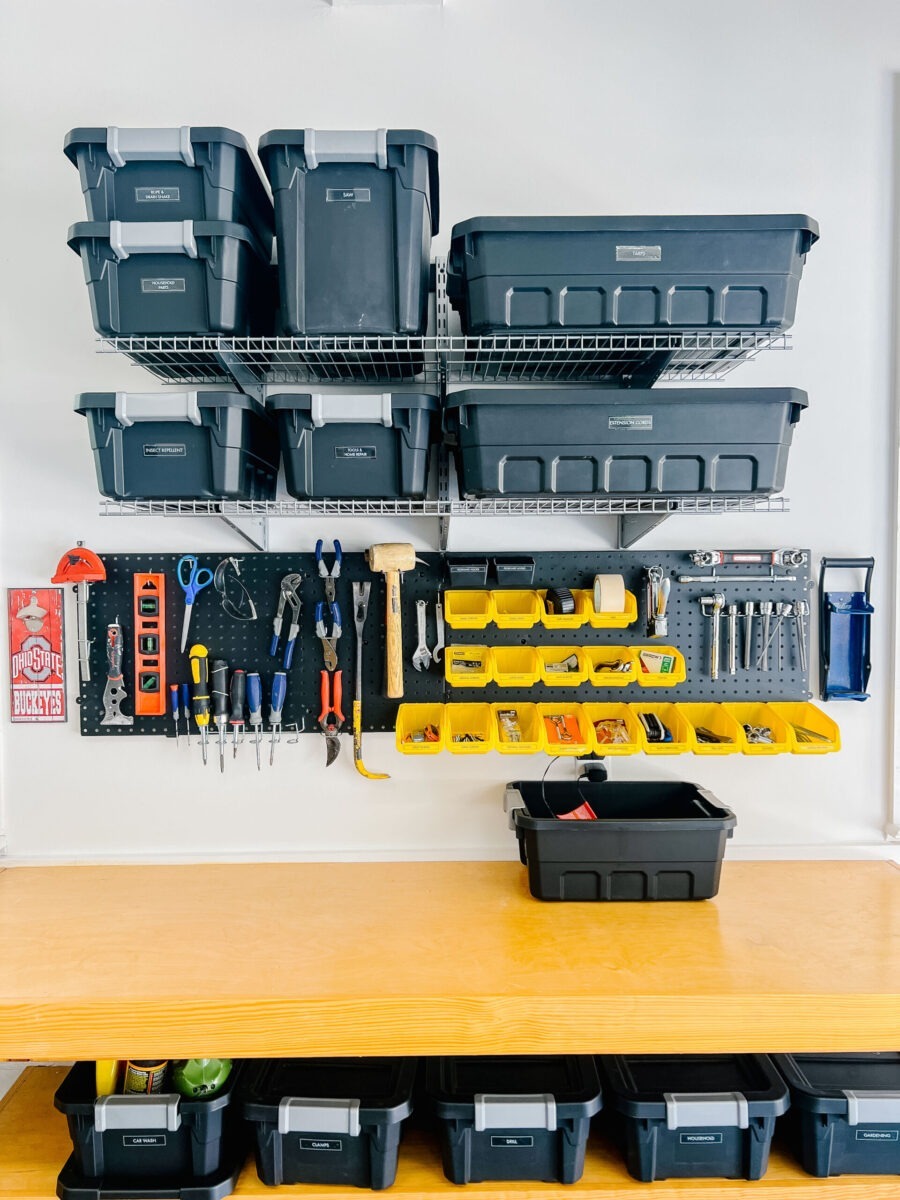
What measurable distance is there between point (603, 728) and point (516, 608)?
15.5 inches

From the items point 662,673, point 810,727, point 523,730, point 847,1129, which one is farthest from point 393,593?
point 847,1129

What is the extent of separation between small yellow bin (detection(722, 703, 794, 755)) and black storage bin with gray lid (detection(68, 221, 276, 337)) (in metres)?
1.56

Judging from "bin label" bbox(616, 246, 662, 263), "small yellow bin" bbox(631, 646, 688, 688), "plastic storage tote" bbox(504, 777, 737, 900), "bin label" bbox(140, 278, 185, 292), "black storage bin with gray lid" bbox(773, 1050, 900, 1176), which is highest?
"bin label" bbox(616, 246, 662, 263)

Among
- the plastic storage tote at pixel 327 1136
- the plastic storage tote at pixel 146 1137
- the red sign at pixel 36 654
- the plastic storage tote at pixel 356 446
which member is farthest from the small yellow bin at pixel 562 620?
the red sign at pixel 36 654

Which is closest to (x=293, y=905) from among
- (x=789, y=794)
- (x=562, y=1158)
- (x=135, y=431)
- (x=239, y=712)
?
(x=239, y=712)

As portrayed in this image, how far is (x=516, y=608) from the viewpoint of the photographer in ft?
6.29

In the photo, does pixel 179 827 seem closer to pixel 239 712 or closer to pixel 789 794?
pixel 239 712

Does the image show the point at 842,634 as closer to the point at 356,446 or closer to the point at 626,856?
the point at 626,856

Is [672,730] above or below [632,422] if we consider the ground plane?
below

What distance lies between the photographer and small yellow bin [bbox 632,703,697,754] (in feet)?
5.73

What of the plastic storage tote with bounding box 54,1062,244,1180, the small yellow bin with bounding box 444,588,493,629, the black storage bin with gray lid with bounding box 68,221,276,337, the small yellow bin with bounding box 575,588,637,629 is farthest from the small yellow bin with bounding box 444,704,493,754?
the black storage bin with gray lid with bounding box 68,221,276,337

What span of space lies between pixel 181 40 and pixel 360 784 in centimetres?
207

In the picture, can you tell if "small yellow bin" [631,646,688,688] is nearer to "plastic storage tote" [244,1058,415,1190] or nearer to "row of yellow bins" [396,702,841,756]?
"row of yellow bins" [396,702,841,756]

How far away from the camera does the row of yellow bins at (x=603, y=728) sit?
1.75m
